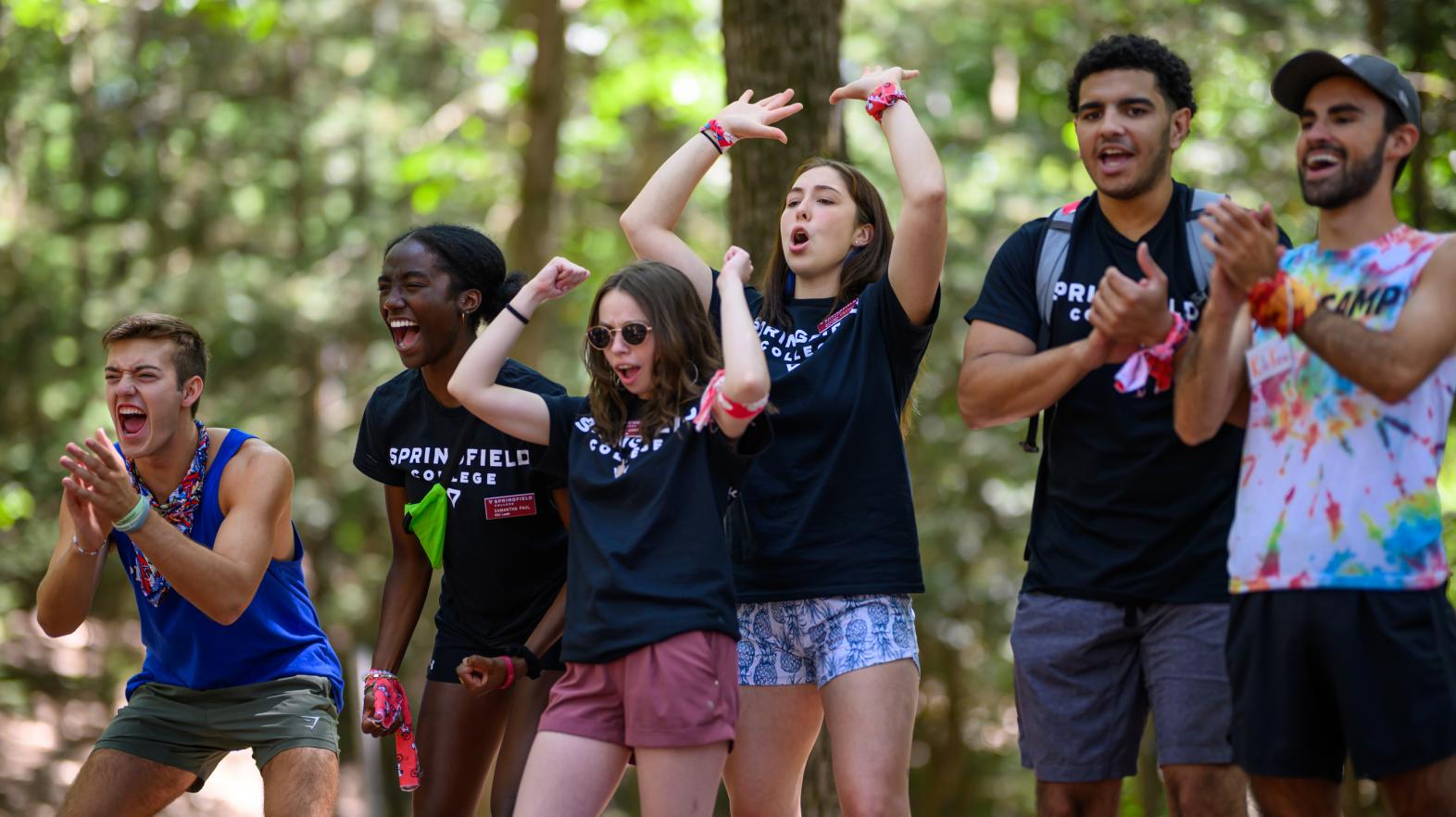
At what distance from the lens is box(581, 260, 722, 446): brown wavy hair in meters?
4.32

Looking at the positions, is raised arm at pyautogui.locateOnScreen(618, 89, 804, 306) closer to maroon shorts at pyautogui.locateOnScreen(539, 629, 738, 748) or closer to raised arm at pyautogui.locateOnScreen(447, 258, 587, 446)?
raised arm at pyautogui.locateOnScreen(447, 258, 587, 446)

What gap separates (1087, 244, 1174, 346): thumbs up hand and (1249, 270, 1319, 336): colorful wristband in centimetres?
23

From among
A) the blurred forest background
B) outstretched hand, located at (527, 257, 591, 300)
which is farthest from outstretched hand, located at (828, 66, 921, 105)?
the blurred forest background

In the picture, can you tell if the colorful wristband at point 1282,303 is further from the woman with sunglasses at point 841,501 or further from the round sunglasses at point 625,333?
the round sunglasses at point 625,333

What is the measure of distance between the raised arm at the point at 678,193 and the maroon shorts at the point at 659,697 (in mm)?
1345

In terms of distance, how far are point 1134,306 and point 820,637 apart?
1.38m

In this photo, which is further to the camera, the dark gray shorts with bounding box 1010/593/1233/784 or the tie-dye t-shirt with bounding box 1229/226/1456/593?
the dark gray shorts with bounding box 1010/593/1233/784

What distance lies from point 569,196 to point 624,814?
25.6ft

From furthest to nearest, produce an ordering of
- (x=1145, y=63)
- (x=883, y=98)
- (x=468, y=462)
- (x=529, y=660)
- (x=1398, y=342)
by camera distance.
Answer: (x=468, y=462) < (x=529, y=660) < (x=883, y=98) < (x=1145, y=63) < (x=1398, y=342)

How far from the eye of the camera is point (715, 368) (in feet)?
14.4

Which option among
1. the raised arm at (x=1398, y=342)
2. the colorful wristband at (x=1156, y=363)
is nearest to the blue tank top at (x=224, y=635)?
the colorful wristband at (x=1156, y=363)

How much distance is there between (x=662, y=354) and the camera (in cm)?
434

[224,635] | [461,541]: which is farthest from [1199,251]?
[224,635]

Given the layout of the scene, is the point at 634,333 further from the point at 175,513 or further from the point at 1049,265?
the point at 175,513
